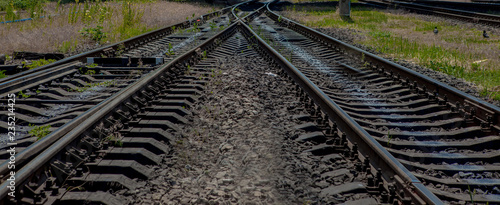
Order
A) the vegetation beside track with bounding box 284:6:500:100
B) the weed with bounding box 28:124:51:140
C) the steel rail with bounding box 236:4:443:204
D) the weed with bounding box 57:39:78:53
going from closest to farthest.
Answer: the steel rail with bounding box 236:4:443:204 → the weed with bounding box 28:124:51:140 → the vegetation beside track with bounding box 284:6:500:100 → the weed with bounding box 57:39:78:53

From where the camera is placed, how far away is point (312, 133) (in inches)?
170

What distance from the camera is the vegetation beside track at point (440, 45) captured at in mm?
7407

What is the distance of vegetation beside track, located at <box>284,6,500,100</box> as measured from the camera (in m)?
7.41

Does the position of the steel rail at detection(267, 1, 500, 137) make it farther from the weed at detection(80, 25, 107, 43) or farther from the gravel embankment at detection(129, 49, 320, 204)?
the weed at detection(80, 25, 107, 43)

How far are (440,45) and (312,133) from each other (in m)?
7.70

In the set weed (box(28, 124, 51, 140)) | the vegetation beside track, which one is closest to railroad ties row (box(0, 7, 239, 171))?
weed (box(28, 124, 51, 140))

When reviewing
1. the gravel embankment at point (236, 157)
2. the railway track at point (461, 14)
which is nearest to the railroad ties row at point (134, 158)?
the gravel embankment at point (236, 157)

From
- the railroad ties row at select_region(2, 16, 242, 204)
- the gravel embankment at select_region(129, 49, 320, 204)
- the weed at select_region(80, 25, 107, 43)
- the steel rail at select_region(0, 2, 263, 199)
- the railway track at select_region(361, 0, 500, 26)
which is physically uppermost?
the railway track at select_region(361, 0, 500, 26)

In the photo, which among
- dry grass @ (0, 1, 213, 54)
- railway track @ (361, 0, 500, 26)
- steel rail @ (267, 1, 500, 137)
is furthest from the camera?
railway track @ (361, 0, 500, 26)

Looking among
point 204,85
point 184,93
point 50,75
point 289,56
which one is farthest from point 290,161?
point 289,56

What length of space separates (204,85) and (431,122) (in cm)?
335

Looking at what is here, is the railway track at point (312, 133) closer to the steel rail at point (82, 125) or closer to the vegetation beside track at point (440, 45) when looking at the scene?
the steel rail at point (82, 125)

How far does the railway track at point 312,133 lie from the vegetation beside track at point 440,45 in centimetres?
152

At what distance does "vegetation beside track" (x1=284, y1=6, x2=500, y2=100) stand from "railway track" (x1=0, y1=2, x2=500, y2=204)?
1.52 meters
